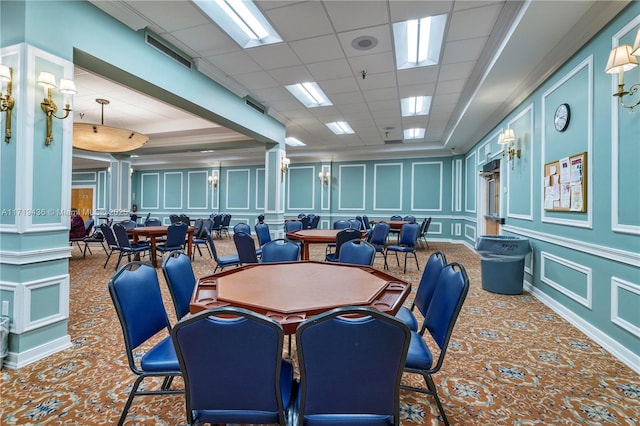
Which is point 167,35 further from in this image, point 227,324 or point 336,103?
point 227,324

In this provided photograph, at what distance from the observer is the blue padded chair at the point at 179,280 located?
6.04 feet

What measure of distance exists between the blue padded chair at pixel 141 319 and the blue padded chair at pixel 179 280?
79 mm

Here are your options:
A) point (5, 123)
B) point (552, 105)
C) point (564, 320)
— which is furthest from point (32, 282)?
point (552, 105)

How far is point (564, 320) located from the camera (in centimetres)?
322

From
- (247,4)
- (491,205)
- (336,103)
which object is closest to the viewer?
(247,4)

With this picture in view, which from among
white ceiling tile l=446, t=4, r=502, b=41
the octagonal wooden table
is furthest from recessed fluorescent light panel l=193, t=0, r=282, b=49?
the octagonal wooden table

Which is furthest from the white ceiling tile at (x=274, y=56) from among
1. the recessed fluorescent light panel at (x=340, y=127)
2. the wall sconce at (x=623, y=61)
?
the wall sconce at (x=623, y=61)

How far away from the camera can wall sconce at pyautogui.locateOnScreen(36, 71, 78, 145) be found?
2.25 metres

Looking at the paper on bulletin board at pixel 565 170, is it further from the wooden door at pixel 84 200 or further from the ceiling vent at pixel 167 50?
the wooden door at pixel 84 200

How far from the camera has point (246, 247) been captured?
3.80 metres

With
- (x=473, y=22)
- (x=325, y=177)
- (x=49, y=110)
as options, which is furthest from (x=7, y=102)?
(x=325, y=177)

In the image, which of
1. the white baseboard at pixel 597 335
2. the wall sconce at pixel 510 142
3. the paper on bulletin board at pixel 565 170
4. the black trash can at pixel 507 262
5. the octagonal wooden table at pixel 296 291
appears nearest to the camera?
the octagonal wooden table at pixel 296 291

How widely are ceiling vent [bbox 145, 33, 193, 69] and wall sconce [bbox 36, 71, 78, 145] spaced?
1.39 meters

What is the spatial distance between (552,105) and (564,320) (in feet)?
8.27
